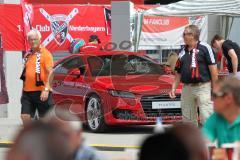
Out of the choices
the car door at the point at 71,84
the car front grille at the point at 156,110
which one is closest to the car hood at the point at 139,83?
the car front grille at the point at 156,110

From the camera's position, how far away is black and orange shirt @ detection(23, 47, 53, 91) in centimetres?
920

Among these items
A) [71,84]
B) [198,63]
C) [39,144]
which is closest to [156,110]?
[71,84]

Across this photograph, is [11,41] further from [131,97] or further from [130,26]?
[131,97]

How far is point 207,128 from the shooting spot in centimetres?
481

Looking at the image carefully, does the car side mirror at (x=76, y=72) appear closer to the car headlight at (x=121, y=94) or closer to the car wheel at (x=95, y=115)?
the car wheel at (x=95, y=115)

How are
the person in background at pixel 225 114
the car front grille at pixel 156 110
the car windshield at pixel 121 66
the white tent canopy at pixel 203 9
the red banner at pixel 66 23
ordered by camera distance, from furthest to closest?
1. the red banner at pixel 66 23
2. the white tent canopy at pixel 203 9
3. the car windshield at pixel 121 66
4. the car front grille at pixel 156 110
5. the person in background at pixel 225 114

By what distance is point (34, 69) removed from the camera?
9.24 meters

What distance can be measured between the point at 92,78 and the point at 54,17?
6.52 m

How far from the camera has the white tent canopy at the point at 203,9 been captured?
1506 centimetres

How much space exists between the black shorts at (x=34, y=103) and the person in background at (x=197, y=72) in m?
1.89

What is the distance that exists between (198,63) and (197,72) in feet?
0.44

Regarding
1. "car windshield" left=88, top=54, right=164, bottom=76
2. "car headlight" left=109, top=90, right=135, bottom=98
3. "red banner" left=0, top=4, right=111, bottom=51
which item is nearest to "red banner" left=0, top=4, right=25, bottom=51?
"red banner" left=0, top=4, right=111, bottom=51

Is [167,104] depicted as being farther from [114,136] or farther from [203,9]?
[203,9]

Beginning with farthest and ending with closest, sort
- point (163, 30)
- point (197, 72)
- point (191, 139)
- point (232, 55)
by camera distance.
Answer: point (163, 30) → point (232, 55) → point (197, 72) → point (191, 139)
